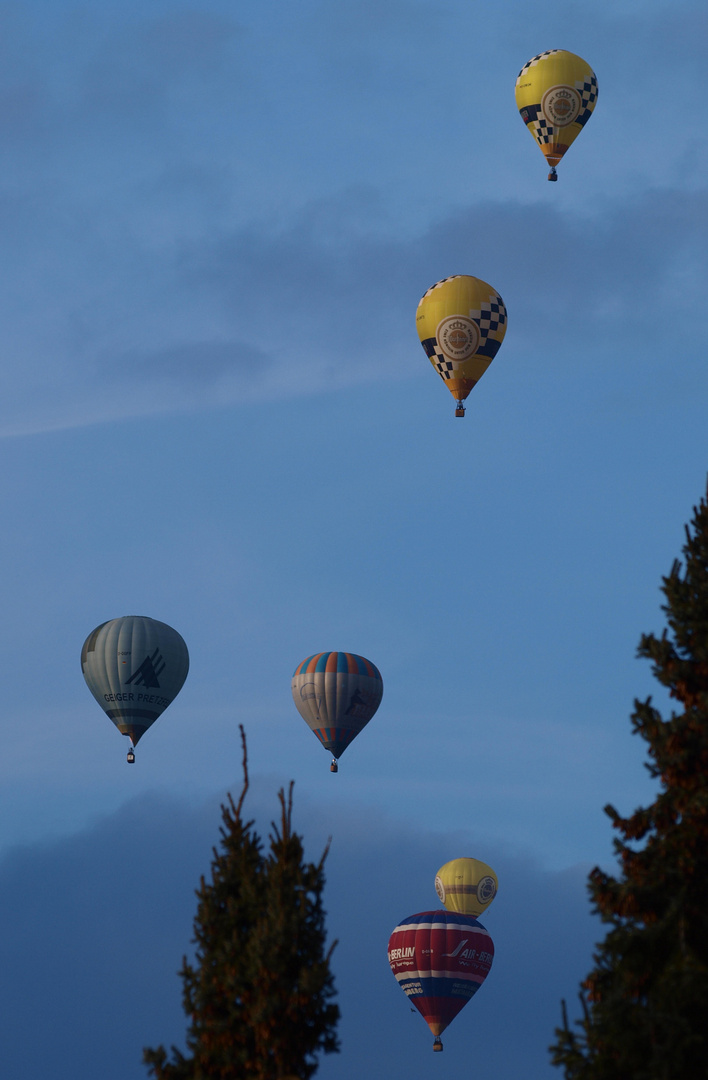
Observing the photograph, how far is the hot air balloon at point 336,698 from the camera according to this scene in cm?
8606

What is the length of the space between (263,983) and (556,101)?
64159mm

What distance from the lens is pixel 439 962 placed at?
80500 millimetres

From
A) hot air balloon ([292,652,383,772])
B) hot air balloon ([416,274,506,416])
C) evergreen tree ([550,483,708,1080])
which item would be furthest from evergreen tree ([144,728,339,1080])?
hot air balloon ([292,652,383,772])

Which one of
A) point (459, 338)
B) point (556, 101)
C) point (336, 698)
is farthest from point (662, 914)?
point (556, 101)

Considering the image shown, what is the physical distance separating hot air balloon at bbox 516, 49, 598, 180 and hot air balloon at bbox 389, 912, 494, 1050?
33.4 meters

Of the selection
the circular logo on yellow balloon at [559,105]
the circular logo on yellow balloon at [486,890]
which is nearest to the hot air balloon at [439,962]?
the circular logo on yellow balloon at [486,890]

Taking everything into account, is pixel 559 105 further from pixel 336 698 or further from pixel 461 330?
pixel 336 698

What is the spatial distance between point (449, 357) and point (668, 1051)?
5813cm

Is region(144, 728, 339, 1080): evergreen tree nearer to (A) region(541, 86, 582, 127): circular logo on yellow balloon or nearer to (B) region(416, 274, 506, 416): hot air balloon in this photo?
(B) region(416, 274, 506, 416): hot air balloon

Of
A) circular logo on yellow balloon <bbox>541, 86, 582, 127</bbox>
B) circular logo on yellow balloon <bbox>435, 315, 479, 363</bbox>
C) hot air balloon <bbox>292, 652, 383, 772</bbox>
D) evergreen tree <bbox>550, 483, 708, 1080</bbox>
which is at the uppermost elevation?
circular logo on yellow balloon <bbox>541, 86, 582, 127</bbox>

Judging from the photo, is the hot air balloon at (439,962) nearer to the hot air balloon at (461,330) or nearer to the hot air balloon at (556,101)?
the hot air balloon at (461,330)

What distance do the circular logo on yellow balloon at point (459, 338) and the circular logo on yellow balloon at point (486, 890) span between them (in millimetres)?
32087

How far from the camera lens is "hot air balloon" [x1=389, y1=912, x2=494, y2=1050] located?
80562 mm

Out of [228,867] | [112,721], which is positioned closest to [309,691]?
[112,721]
